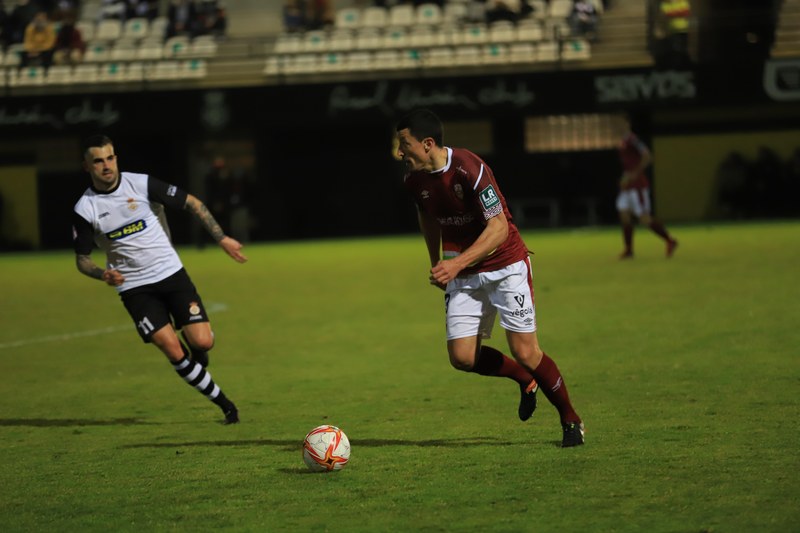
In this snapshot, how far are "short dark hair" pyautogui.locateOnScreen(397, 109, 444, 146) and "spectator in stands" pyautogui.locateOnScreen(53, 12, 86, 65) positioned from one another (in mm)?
28836

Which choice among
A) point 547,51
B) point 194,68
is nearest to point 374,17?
point 194,68

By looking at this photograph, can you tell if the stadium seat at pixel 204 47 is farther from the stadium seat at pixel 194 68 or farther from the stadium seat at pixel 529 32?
the stadium seat at pixel 529 32

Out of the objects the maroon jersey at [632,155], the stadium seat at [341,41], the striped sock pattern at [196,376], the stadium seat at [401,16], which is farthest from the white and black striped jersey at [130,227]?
the stadium seat at [401,16]

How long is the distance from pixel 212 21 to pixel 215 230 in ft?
89.1

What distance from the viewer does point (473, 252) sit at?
686cm

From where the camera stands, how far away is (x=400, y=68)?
3234 centimetres

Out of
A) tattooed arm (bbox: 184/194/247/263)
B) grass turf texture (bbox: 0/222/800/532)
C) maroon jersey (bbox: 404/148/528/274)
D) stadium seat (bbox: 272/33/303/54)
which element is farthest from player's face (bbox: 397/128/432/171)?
stadium seat (bbox: 272/33/303/54)

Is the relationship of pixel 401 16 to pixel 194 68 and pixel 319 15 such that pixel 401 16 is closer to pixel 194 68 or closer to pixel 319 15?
pixel 319 15

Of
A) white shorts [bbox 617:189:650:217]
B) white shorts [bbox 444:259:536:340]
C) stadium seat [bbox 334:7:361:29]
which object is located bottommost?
white shorts [bbox 617:189:650:217]

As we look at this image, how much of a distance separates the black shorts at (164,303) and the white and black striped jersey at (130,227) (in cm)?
5

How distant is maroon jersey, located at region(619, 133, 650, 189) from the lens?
19.5 metres

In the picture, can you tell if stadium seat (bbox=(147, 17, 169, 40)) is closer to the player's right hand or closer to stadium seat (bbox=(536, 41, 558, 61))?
stadium seat (bbox=(536, 41, 558, 61))

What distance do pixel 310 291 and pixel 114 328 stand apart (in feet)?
13.6

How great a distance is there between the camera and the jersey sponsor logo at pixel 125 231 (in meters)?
8.89
